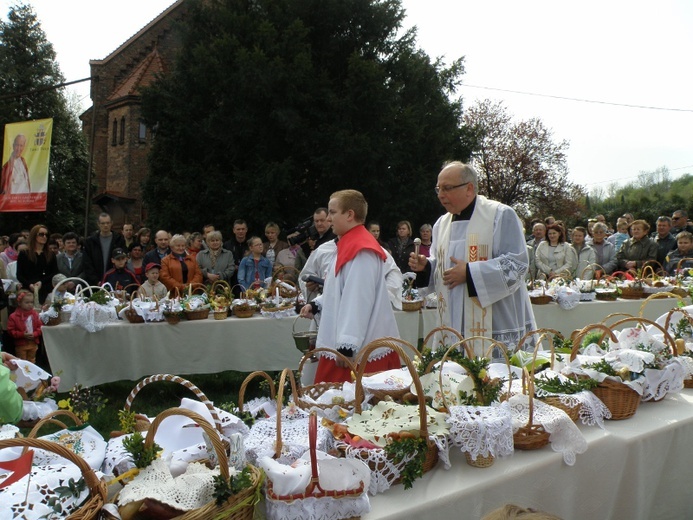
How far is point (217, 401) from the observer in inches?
248

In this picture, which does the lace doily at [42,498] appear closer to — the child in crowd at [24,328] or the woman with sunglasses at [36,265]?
the child in crowd at [24,328]

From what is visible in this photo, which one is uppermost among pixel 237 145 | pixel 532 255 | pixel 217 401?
pixel 237 145

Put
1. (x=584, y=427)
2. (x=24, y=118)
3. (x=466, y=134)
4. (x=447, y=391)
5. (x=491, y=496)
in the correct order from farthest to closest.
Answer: (x=24, y=118) < (x=466, y=134) < (x=584, y=427) < (x=447, y=391) < (x=491, y=496)

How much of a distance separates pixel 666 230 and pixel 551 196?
19980 mm

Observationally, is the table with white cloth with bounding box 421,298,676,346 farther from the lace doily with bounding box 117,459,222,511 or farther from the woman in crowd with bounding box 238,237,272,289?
the lace doily with bounding box 117,459,222,511

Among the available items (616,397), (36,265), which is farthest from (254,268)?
→ (616,397)

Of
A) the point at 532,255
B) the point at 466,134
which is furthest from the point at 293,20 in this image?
the point at 532,255

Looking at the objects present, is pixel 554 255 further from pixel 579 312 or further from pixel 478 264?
pixel 478 264

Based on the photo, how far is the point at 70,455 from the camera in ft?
5.00

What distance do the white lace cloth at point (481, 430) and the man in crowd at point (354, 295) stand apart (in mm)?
1509

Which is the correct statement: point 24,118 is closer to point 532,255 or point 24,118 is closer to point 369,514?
point 532,255

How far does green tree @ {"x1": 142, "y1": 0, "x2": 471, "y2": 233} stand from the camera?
15203 mm

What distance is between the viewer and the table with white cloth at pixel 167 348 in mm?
6137

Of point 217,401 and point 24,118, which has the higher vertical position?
point 24,118
